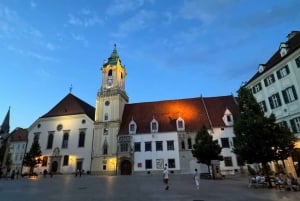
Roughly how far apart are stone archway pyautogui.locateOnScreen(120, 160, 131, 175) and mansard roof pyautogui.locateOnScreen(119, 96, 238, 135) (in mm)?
5579

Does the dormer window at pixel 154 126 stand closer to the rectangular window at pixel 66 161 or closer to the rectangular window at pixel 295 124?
the rectangular window at pixel 66 161

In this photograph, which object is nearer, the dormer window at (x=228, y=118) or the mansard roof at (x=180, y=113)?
the dormer window at (x=228, y=118)

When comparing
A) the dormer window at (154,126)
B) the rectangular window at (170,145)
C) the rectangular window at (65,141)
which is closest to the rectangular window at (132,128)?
the dormer window at (154,126)

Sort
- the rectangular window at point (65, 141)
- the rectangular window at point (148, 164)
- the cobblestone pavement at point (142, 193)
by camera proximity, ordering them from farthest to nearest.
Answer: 1. the rectangular window at point (65, 141)
2. the rectangular window at point (148, 164)
3. the cobblestone pavement at point (142, 193)

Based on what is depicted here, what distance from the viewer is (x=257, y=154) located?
17922 mm

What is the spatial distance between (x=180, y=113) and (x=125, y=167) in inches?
593

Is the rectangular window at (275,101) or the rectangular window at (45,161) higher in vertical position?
the rectangular window at (275,101)

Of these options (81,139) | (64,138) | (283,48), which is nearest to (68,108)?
(64,138)

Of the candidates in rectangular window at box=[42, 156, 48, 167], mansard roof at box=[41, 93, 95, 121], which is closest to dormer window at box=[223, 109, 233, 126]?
mansard roof at box=[41, 93, 95, 121]

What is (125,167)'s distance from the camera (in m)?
41.7

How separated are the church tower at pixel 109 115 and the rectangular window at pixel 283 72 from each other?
2939 cm

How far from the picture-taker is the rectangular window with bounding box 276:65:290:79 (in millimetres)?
26148

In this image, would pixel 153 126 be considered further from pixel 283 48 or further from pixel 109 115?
pixel 283 48

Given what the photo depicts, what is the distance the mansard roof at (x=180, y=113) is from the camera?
4278 cm
